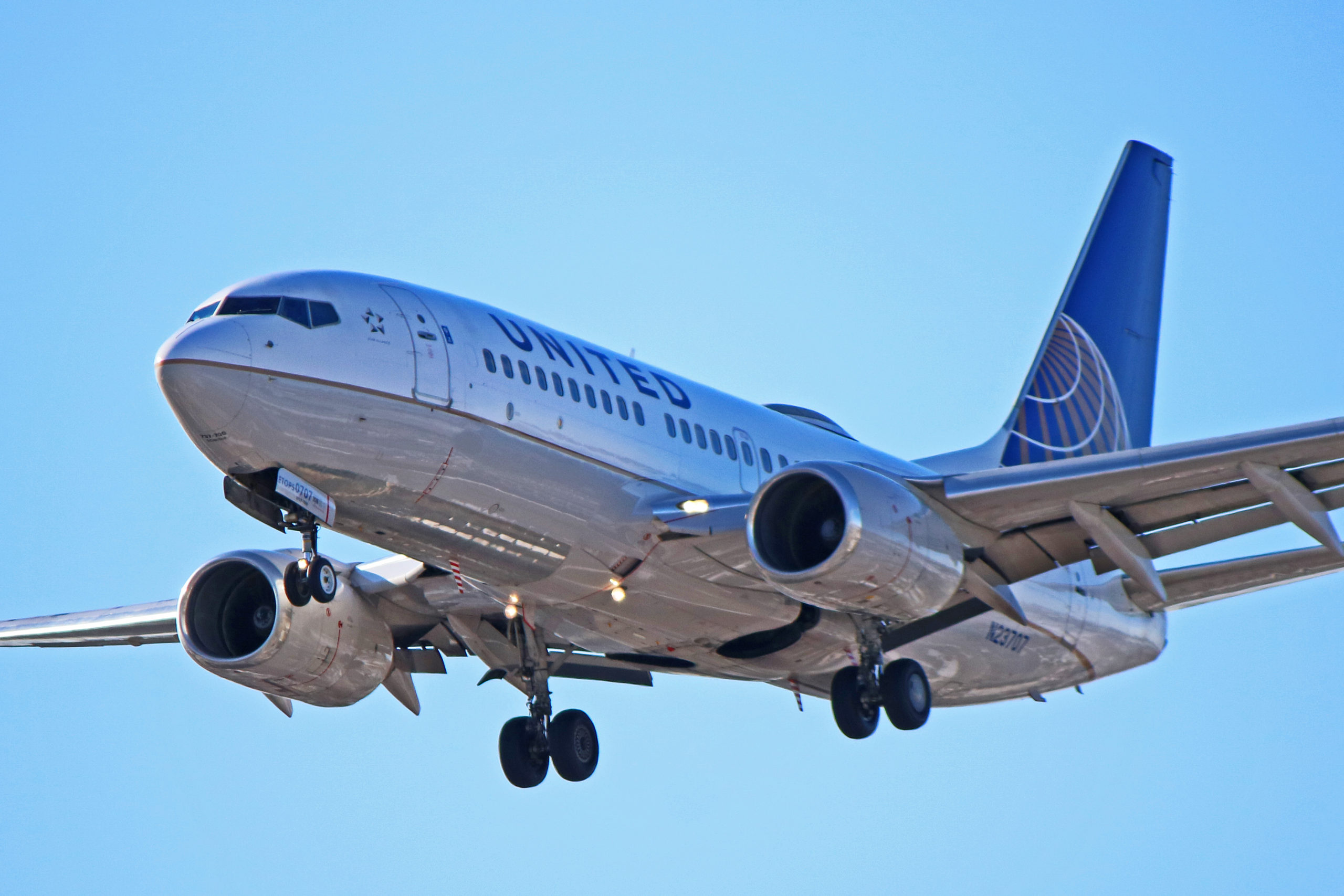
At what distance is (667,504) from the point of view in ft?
72.4

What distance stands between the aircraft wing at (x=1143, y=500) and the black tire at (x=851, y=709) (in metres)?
2.30

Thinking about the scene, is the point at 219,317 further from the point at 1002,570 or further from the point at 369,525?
the point at 1002,570

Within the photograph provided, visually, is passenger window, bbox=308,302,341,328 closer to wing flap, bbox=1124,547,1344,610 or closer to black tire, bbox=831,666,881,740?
black tire, bbox=831,666,881,740

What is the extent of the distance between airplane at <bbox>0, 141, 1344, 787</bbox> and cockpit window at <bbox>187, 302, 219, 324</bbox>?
Answer: 43 mm

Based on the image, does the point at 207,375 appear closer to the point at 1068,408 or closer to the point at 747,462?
the point at 747,462

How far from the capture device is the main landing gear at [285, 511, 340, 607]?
2000 cm

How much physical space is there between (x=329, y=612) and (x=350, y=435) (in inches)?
261

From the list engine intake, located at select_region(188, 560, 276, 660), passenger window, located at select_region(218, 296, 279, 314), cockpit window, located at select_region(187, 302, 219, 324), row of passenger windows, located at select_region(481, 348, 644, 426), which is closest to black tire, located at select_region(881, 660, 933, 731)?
row of passenger windows, located at select_region(481, 348, 644, 426)

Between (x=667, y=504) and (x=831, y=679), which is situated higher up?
(x=667, y=504)

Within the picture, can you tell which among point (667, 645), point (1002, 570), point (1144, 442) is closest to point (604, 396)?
point (667, 645)

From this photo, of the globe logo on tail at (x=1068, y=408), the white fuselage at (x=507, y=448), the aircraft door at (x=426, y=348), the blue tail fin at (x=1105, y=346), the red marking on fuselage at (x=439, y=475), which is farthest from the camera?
the blue tail fin at (x=1105, y=346)

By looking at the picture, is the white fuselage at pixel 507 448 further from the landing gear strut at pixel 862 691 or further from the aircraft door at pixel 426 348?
the landing gear strut at pixel 862 691

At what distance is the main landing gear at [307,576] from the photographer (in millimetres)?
20000

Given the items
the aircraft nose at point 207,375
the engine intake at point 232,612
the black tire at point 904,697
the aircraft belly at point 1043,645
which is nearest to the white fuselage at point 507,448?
the aircraft nose at point 207,375
